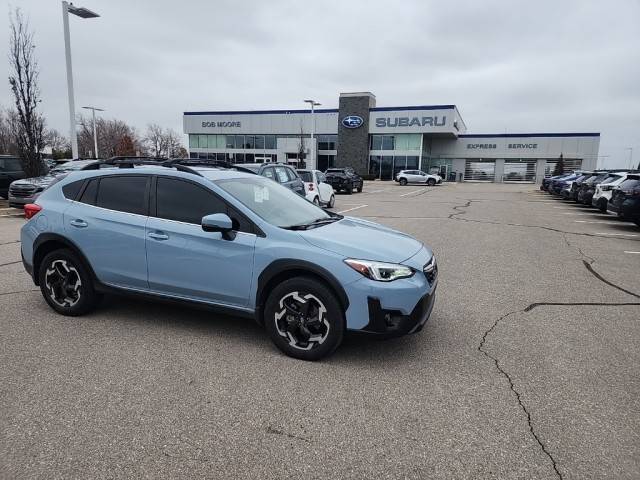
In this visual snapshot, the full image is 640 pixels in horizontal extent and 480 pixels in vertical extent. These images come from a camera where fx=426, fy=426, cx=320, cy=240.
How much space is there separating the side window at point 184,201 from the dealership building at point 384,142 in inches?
1796

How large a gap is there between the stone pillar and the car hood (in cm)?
4960

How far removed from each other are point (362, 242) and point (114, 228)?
8.29 feet

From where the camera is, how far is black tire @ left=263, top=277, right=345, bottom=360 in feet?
11.6

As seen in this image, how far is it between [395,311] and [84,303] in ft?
10.9

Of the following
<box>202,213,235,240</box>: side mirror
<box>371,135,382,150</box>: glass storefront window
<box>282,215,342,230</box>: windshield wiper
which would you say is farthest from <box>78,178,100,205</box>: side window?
<box>371,135,382,150</box>: glass storefront window

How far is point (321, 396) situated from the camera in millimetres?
3160

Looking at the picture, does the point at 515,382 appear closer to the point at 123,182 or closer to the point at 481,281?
the point at 481,281

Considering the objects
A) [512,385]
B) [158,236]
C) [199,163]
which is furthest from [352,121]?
[512,385]

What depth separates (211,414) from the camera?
292 centimetres

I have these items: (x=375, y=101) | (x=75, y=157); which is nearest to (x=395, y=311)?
(x=75, y=157)

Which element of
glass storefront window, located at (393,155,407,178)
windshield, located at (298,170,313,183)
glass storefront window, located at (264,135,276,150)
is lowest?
windshield, located at (298,170,313,183)

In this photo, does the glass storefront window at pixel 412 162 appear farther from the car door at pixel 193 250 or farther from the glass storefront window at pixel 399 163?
the car door at pixel 193 250

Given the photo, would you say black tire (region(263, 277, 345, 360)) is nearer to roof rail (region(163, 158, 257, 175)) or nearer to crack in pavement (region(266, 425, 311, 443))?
crack in pavement (region(266, 425, 311, 443))

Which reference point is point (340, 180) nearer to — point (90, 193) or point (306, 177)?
point (306, 177)
